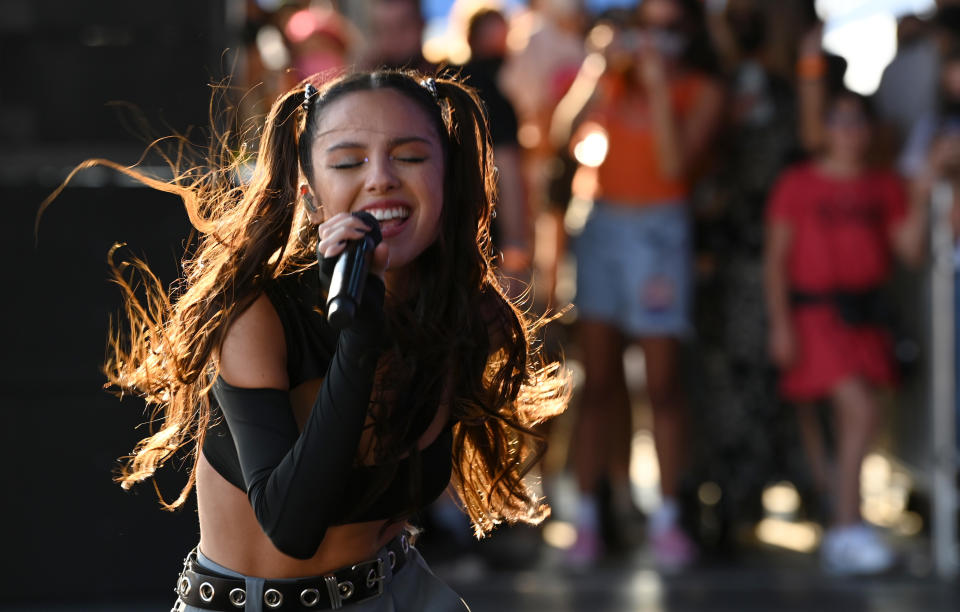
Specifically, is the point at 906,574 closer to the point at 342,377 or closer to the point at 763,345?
the point at 763,345

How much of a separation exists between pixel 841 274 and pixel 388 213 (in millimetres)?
3244

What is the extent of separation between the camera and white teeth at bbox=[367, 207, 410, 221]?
171 centimetres

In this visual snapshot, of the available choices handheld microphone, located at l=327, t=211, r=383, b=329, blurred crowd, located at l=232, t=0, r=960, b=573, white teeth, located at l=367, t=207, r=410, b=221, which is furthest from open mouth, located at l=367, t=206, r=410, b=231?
blurred crowd, located at l=232, t=0, r=960, b=573

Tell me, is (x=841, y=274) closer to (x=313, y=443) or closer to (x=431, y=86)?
(x=431, y=86)

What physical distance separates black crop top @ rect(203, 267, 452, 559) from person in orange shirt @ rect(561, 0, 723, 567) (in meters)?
2.77

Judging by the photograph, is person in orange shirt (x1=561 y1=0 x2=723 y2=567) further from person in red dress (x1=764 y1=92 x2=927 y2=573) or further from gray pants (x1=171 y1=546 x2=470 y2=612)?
gray pants (x1=171 y1=546 x2=470 y2=612)

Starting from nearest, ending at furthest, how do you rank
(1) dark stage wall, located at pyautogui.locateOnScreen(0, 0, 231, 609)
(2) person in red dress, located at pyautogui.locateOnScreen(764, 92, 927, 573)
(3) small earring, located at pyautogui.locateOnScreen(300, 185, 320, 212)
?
(3) small earring, located at pyautogui.locateOnScreen(300, 185, 320, 212) → (1) dark stage wall, located at pyautogui.locateOnScreen(0, 0, 231, 609) → (2) person in red dress, located at pyautogui.locateOnScreen(764, 92, 927, 573)

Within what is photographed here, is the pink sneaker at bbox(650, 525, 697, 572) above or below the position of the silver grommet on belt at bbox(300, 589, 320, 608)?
below

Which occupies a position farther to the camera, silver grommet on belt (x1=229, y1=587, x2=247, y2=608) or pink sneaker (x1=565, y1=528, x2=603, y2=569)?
pink sneaker (x1=565, y1=528, x2=603, y2=569)

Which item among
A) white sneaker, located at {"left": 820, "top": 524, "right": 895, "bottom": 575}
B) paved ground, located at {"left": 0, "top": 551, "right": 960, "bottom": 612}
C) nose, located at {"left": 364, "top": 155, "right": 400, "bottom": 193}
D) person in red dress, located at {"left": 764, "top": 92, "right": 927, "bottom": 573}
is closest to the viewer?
nose, located at {"left": 364, "top": 155, "right": 400, "bottom": 193}

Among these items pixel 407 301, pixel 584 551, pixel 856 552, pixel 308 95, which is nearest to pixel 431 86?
pixel 308 95

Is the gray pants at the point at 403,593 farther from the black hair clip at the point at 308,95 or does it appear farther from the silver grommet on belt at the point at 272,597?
the black hair clip at the point at 308,95

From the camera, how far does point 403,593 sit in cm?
184

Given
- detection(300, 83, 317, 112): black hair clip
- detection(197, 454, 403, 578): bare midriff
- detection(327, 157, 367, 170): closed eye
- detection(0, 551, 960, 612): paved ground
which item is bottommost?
detection(0, 551, 960, 612): paved ground
